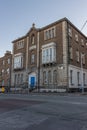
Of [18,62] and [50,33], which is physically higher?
[50,33]

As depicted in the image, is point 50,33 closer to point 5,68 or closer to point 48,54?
point 48,54

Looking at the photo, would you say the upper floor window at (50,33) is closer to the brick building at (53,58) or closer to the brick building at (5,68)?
the brick building at (53,58)

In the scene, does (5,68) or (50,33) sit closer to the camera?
(50,33)

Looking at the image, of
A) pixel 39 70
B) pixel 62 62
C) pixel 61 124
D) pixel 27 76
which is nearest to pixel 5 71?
pixel 27 76

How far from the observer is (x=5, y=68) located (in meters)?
45.1

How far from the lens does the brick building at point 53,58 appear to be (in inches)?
1086

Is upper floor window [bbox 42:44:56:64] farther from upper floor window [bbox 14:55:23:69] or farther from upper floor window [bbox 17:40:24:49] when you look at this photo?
upper floor window [bbox 17:40:24:49]

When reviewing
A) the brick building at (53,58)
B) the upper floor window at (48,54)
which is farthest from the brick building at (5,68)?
the upper floor window at (48,54)

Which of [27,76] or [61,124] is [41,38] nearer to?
[27,76]

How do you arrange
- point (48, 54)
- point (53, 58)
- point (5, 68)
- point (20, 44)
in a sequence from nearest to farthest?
point (53, 58)
point (48, 54)
point (20, 44)
point (5, 68)

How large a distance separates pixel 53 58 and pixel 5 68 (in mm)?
20495

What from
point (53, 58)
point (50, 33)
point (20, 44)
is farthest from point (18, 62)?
point (53, 58)

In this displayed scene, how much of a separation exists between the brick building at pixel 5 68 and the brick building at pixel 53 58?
21.0 ft

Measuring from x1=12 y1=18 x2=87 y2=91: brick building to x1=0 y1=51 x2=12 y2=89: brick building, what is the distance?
6.39m
